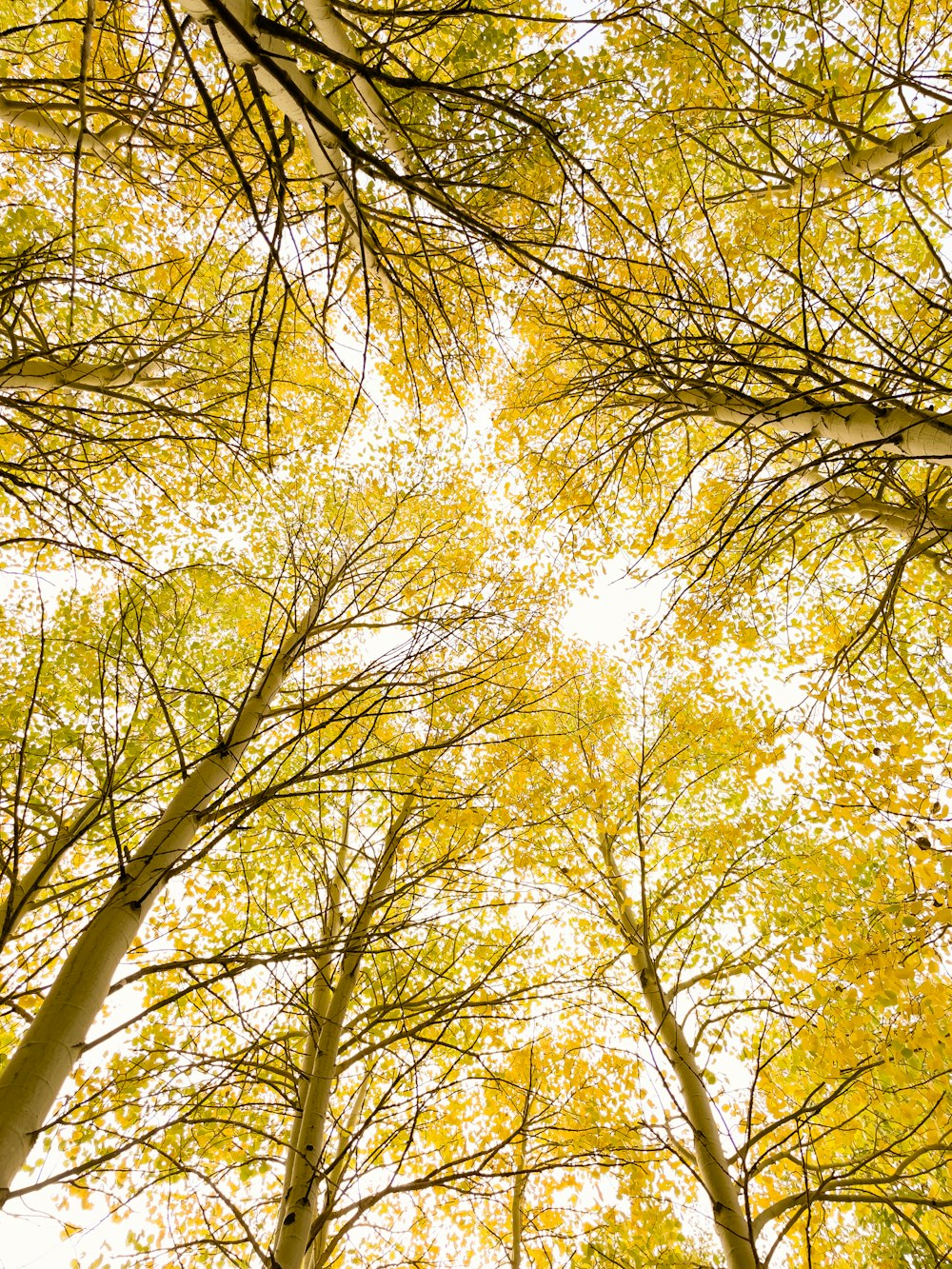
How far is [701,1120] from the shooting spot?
11.2ft

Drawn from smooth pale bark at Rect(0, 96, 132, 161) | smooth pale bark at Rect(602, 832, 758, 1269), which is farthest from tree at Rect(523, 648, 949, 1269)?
smooth pale bark at Rect(0, 96, 132, 161)

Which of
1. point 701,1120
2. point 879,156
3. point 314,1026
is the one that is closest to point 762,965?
point 701,1120

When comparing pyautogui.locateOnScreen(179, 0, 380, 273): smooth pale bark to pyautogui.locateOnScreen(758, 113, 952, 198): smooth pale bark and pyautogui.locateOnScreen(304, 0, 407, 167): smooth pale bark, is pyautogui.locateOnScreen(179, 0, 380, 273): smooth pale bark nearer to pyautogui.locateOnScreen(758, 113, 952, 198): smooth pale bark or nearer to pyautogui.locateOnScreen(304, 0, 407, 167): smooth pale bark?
pyautogui.locateOnScreen(304, 0, 407, 167): smooth pale bark

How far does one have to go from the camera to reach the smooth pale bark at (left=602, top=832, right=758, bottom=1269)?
2777 mm

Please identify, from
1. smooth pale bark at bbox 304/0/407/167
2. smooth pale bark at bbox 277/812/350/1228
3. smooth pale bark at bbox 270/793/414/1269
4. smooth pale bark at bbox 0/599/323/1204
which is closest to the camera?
smooth pale bark at bbox 0/599/323/1204

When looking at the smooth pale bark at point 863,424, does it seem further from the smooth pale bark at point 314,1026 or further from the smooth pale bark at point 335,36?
the smooth pale bark at point 314,1026

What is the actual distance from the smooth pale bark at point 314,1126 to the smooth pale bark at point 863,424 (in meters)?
2.22

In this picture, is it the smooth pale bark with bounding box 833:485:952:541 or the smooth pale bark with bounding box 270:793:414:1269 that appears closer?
the smooth pale bark with bounding box 270:793:414:1269

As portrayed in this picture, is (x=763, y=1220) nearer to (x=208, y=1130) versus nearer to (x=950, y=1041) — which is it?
(x=950, y=1041)

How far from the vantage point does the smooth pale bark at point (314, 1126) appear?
7.92ft

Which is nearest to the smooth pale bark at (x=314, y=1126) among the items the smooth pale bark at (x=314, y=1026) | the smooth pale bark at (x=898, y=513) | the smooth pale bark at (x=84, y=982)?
the smooth pale bark at (x=314, y=1026)

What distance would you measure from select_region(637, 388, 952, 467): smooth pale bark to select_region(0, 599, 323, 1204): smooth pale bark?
238cm

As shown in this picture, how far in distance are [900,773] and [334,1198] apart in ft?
11.6

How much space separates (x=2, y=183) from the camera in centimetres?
503
